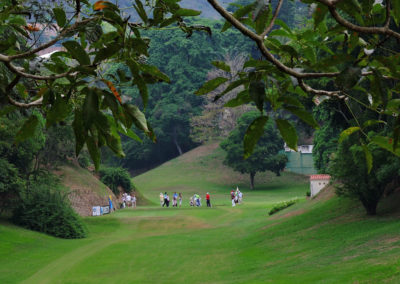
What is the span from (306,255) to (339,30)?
11.6m

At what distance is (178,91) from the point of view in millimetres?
60188

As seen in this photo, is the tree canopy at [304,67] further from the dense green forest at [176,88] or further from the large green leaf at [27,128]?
the dense green forest at [176,88]

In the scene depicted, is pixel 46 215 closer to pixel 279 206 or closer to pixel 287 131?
pixel 279 206

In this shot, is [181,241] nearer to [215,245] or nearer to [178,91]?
[215,245]

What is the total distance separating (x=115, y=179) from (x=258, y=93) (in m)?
36.3

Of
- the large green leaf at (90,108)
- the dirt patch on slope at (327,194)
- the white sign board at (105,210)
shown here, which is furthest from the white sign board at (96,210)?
the large green leaf at (90,108)

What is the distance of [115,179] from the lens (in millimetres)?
37375

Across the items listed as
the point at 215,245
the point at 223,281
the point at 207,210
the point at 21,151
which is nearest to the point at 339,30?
the point at 223,281

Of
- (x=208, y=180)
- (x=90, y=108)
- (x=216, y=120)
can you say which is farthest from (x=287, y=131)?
(x=216, y=120)

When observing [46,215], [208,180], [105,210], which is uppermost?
[208,180]

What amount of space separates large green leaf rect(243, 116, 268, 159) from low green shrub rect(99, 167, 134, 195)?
3548 cm

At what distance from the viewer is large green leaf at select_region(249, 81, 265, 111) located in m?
1.64

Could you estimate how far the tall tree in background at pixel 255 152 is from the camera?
48281 millimetres

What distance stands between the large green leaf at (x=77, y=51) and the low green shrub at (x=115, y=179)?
3545 centimetres
